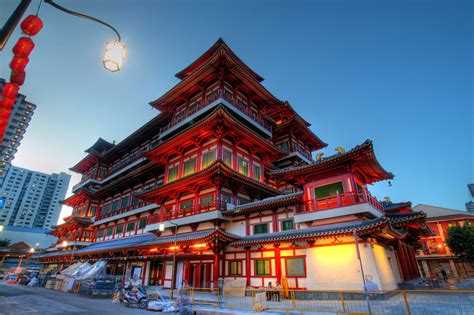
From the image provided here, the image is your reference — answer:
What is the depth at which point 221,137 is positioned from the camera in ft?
79.9

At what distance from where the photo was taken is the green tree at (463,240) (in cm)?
3397

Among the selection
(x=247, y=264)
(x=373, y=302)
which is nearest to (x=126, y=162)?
(x=247, y=264)

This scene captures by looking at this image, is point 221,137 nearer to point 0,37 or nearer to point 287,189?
point 287,189

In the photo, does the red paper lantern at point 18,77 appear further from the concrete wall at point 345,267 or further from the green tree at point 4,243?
the green tree at point 4,243

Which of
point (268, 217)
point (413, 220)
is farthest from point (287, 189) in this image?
point (413, 220)

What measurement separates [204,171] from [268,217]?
6.75 meters

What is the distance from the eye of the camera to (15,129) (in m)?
91.6

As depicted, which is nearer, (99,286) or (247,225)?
(247,225)

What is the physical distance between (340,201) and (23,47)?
17344 millimetres

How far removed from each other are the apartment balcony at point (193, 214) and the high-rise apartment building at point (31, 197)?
141 m

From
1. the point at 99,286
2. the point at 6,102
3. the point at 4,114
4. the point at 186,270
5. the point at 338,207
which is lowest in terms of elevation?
the point at 99,286

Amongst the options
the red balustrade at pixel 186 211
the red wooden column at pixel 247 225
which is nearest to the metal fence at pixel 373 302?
the red wooden column at pixel 247 225

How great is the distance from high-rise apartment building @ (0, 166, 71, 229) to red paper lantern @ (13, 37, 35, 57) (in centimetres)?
15975

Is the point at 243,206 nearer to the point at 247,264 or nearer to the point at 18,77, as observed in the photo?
the point at 247,264
